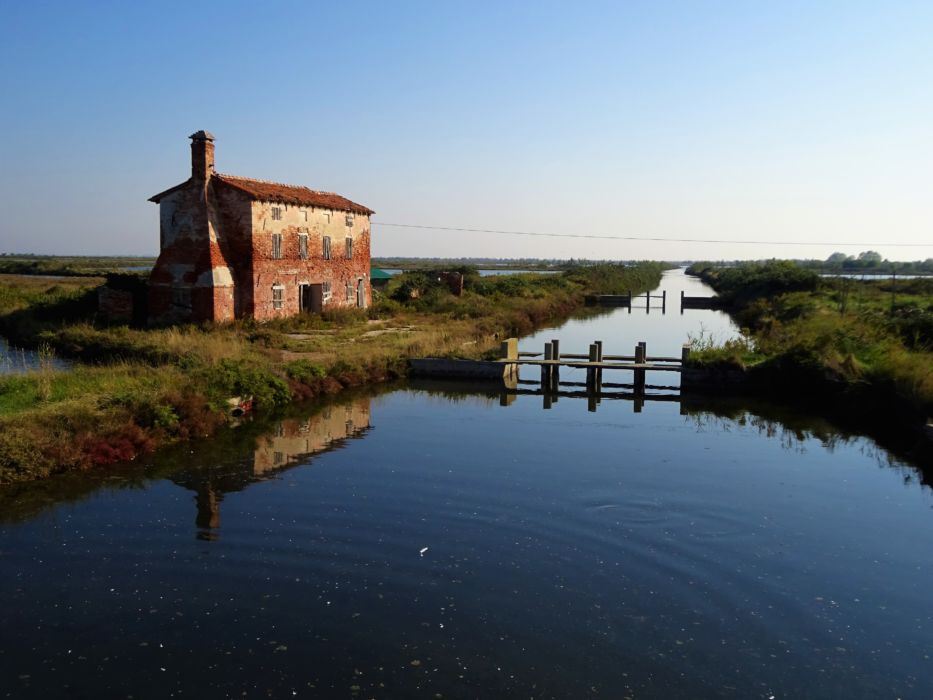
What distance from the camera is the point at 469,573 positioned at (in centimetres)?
1124

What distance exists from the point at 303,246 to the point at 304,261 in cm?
68

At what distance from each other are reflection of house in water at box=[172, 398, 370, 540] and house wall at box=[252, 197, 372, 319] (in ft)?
37.6

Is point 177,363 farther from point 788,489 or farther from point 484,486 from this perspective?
point 788,489

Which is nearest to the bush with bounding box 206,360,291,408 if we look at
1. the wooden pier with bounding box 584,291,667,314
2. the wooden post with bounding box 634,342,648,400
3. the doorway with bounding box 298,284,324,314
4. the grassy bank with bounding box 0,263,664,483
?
the grassy bank with bounding box 0,263,664,483

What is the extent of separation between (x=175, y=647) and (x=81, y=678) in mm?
1008

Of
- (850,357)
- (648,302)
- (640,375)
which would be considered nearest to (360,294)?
(640,375)

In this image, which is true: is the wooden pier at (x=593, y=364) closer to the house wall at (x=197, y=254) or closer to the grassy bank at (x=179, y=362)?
the grassy bank at (x=179, y=362)

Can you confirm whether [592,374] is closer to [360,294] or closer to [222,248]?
[222,248]

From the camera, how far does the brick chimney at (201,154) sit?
104 feet

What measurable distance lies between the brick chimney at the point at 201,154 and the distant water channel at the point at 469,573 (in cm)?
1668

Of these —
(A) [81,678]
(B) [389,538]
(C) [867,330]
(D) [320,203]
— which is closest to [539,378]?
(C) [867,330]

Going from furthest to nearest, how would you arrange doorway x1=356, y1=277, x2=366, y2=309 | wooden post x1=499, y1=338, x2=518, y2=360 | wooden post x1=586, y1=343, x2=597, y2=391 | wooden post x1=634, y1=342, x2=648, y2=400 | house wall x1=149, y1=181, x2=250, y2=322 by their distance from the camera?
doorway x1=356, y1=277, x2=366, y2=309 → house wall x1=149, y1=181, x2=250, y2=322 → wooden post x1=499, y1=338, x2=518, y2=360 → wooden post x1=586, y1=343, x2=597, y2=391 → wooden post x1=634, y1=342, x2=648, y2=400

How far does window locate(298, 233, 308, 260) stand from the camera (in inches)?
1385

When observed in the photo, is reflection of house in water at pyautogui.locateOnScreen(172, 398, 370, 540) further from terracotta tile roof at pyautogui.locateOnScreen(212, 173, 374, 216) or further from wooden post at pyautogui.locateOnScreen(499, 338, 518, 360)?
terracotta tile roof at pyautogui.locateOnScreen(212, 173, 374, 216)
